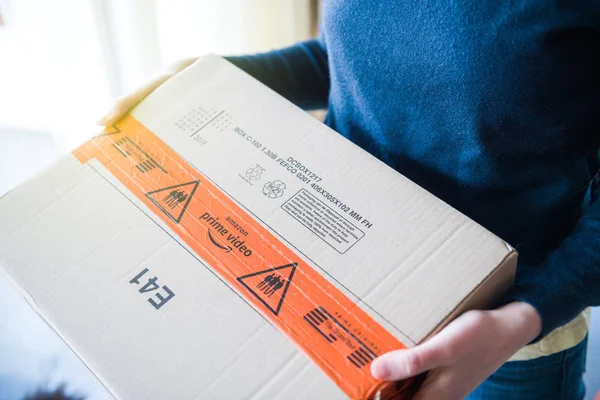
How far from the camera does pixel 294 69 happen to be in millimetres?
855

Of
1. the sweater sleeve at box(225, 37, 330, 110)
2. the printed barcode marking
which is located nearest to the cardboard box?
the printed barcode marking

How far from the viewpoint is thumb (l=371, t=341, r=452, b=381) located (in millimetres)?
471

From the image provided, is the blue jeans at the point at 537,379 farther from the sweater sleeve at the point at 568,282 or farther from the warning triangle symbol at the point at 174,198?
the warning triangle symbol at the point at 174,198

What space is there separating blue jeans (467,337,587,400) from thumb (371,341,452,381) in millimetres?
291

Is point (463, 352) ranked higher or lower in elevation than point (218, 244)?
lower

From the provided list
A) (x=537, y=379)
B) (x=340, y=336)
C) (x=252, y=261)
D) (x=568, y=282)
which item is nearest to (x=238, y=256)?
(x=252, y=261)

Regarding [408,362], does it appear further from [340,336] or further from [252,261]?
[252,261]

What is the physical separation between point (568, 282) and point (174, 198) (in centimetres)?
43

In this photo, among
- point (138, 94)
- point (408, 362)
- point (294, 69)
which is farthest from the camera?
point (294, 69)

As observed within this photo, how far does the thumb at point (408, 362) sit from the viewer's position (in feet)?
1.54

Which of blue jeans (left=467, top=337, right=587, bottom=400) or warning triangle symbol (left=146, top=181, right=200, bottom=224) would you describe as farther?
blue jeans (left=467, top=337, right=587, bottom=400)

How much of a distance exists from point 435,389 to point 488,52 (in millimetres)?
326

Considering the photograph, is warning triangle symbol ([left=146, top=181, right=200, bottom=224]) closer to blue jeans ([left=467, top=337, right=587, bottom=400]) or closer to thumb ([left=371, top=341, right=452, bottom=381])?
thumb ([left=371, top=341, right=452, bottom=381])

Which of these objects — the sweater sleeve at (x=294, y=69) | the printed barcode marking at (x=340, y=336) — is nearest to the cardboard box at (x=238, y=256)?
the printed barcode marking at (x=340, y=336)
